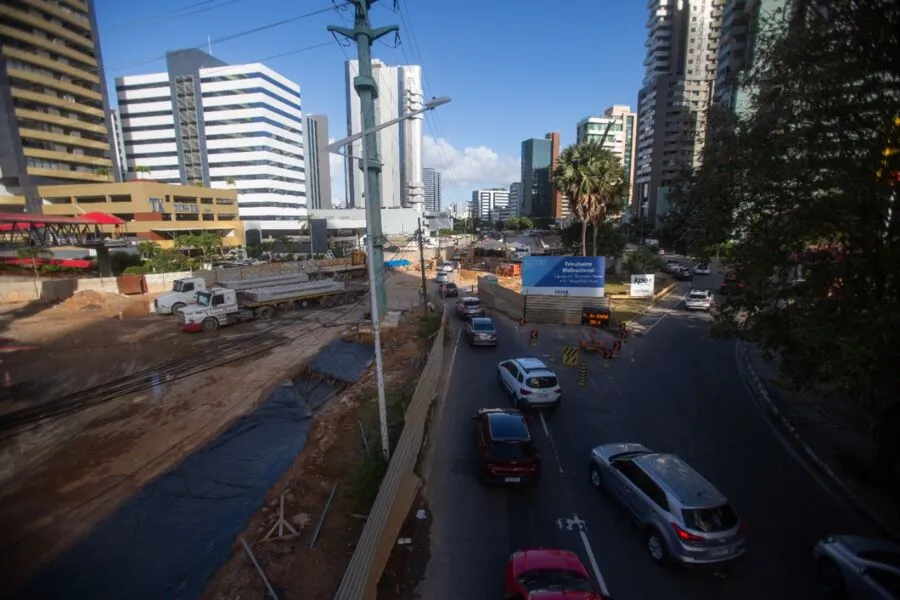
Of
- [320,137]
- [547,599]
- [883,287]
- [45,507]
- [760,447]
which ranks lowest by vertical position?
[45,507]

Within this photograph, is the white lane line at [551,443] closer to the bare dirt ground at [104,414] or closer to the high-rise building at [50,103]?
the bare dirt ground at [104,414]

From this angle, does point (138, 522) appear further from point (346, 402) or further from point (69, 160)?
point (69, 160)

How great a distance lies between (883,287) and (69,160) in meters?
97.4

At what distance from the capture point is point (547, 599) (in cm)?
623

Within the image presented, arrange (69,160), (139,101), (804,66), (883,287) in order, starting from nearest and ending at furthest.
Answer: (883,287)
(804,66)
(69,160)
(139,101)

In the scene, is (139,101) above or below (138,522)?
above

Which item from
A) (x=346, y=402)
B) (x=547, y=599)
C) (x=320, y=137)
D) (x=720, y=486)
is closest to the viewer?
(x=547, y=599)

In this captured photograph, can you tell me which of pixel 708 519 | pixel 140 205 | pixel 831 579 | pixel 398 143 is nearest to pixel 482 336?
pixel 708 519

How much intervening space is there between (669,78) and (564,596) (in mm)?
126459

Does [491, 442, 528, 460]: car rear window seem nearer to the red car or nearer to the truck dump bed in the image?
the red car

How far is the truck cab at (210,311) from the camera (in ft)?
93.4

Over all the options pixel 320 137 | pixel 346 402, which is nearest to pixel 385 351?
pixel 346 402

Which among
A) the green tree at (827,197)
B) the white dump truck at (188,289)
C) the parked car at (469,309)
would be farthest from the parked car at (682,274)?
the white dump truck at (188,289)

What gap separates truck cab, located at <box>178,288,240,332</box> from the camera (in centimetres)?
2847
